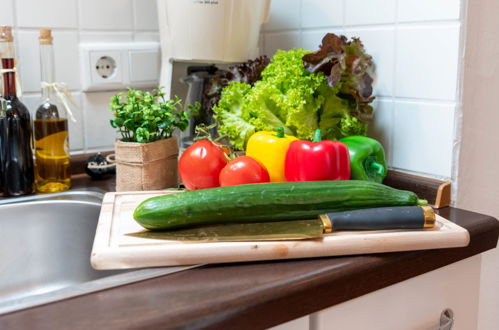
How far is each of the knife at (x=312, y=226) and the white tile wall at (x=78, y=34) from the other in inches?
19.9

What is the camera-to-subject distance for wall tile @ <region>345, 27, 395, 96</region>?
0.95 m

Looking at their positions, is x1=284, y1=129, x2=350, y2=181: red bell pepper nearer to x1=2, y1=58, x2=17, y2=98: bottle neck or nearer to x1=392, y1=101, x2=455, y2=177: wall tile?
x1=392, y1=101, x2=455, y2=177: wall tile

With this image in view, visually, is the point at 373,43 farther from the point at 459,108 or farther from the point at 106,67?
the point at 106,67

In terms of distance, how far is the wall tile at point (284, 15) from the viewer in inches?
44.7

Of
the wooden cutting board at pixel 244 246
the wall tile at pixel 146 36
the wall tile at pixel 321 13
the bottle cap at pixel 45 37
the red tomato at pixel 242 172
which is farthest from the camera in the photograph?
the wall tile at pixel 146 36

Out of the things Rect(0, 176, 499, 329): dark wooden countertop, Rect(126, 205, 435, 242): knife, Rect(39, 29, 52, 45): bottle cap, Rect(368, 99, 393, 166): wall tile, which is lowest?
Rect(0, 176, 499, 329): dark wooden countertop

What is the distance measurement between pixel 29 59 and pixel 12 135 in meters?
0.20

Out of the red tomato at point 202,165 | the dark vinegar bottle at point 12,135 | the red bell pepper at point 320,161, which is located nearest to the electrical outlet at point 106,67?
the dark vinegar bottle at point 12,135

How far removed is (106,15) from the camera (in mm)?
1093

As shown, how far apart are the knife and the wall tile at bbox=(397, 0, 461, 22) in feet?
1.15

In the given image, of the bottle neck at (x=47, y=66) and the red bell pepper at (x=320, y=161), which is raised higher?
the bottle neck at (x=47, y=66)

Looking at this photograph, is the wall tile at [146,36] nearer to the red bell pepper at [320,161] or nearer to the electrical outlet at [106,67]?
the electrical outlet at [106,67]

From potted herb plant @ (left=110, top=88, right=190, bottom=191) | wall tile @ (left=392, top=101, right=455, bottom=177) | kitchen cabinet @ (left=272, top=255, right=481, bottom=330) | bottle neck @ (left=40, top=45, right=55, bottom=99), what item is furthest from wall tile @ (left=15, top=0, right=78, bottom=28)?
kitchen cabinet @ (left=272, top=255, right=481, bottom=330)

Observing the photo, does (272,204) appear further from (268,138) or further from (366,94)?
(366,94)
